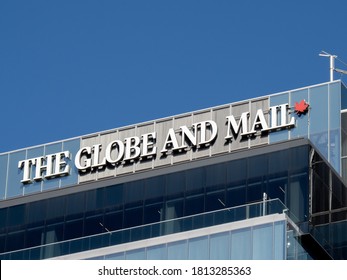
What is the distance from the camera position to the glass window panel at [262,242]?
8075 centimetres

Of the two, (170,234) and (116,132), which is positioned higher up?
(116,132)

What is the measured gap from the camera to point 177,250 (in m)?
83.5

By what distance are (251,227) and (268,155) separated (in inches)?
413

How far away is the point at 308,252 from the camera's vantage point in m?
84.1

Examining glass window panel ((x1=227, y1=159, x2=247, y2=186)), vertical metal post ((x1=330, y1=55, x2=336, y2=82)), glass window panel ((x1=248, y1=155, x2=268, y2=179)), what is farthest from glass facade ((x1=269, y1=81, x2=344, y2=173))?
vertical metal post ((x1=330, y1=55, x2=336, y2=82))

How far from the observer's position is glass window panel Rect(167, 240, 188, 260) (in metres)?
83.1

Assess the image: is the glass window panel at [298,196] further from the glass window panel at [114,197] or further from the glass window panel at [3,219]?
the glass window panel at [3,219]

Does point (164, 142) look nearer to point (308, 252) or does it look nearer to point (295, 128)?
point (295, 128)

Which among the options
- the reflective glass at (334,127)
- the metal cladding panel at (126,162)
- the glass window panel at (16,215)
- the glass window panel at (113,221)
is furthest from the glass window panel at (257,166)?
the glass window panel at (16,215)

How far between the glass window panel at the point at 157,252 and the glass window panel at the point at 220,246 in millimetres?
2532

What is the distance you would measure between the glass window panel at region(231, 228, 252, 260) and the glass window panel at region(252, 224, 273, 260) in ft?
0.98

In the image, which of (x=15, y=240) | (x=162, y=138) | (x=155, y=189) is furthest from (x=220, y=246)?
(x=15, y=240)
